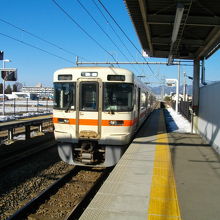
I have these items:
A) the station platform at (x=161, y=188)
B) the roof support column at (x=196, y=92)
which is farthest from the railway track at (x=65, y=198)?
the roof support column at (x=196, y=92)

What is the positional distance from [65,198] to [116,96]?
303 centimetres

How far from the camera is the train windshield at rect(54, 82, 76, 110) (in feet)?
26.8

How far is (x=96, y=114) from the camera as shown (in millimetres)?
7941

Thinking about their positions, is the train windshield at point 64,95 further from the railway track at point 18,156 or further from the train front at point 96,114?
the railway track at point 18,156

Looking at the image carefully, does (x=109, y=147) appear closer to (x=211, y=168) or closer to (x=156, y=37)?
(x=211, y=168)

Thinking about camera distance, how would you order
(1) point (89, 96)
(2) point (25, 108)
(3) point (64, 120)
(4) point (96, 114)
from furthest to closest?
(2) point (25, 108)
(3) point (64, 120)
(1) point (89, 96)
(4) point (96, 114)

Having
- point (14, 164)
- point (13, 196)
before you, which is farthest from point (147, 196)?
point (14, 164)

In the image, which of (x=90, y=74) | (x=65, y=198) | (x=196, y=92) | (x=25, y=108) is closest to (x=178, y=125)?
(x=196, y=92)

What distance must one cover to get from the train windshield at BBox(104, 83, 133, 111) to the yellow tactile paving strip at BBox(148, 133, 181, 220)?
1.71 metres

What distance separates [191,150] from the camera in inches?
337

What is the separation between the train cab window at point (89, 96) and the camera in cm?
802

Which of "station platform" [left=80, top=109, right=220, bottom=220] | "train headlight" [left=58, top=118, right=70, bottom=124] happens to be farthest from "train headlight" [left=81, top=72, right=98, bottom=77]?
"station platform" [left=80, top=109, right=220, bottom=220]

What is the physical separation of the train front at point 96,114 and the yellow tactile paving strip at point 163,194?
1.37 m

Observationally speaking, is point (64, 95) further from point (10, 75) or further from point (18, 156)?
point (10, 75)
